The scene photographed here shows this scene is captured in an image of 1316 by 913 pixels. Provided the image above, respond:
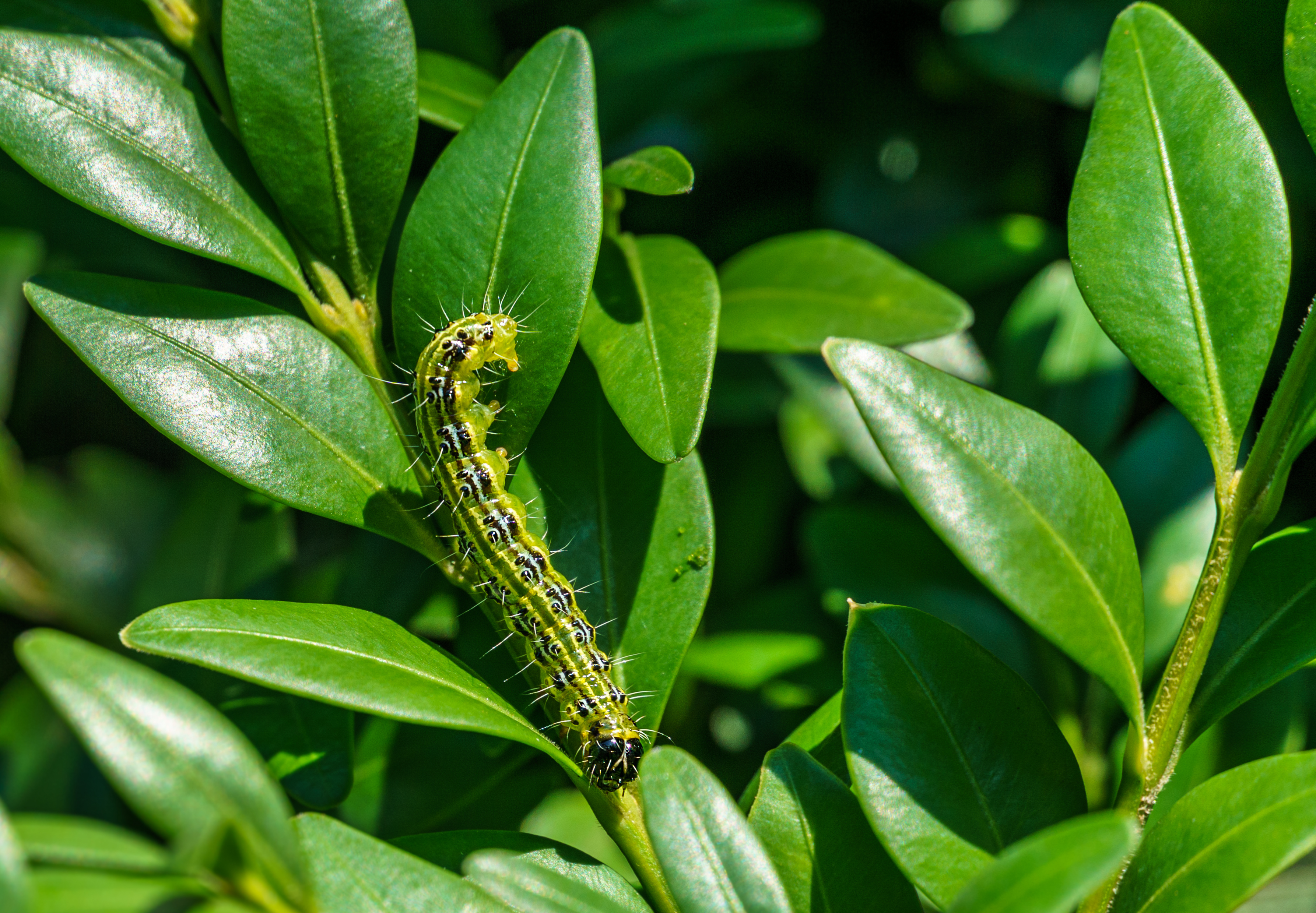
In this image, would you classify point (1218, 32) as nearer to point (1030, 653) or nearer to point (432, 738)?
point (1030, 653)

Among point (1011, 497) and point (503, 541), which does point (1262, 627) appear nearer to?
point (1011, 497)

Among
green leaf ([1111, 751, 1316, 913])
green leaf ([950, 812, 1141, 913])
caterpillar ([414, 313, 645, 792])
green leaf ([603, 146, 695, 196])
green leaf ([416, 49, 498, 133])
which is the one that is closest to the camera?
green leaf ([950, 812, 1141, 913])

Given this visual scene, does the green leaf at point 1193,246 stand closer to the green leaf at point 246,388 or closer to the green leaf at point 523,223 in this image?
the green leaf at point 523,223

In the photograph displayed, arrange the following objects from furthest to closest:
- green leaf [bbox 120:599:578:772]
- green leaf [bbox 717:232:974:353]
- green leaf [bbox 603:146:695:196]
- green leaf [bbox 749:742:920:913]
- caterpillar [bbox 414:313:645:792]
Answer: green leaf [bbox 717:232:974:353], caterpillar [bbox 414:313:645:792], green leaf [bbox 603:146:695:196], green leaf [bbox 749:742:920:913], green leaf [bbox 120:599:578:772]

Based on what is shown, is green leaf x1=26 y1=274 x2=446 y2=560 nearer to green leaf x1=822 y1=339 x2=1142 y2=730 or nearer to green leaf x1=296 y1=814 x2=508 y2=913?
green leaf x1=296 y1=814 x2=508 y2=913

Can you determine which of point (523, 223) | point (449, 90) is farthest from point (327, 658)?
point (449, 90)

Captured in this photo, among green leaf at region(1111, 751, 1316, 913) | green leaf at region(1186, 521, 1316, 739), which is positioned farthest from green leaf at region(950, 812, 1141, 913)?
green leaf at region(1186, 521, 1316, 739)
